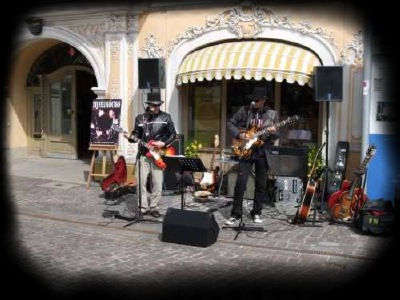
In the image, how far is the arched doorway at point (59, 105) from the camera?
12.9 m

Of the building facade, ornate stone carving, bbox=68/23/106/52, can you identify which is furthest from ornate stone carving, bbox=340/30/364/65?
ornate stone carving, bbox=68/23/106/52

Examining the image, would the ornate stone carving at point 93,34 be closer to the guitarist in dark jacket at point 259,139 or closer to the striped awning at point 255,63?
the striped awning at point 255,63

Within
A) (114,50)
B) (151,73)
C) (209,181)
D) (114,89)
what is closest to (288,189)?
(209,181)

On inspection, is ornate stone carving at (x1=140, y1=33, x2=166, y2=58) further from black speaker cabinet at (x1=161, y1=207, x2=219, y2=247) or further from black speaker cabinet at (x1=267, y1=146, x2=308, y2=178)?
black speaker cabinet at (x1=161, y1=207, x2=219, y2=247)

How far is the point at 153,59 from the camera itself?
30.7 ft

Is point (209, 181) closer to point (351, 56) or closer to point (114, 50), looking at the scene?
point (351, 56)

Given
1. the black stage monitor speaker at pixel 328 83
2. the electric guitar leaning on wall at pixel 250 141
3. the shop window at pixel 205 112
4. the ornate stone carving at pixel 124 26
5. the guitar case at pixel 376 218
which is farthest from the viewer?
the shop window at pixel 205 112

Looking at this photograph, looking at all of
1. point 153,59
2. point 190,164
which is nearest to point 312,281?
point 190,164

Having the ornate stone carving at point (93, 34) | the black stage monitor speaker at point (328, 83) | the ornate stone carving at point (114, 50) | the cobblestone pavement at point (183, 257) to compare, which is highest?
the ornate stone carving at point (93, 34)

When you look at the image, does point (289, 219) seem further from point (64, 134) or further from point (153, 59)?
point (64, 134)

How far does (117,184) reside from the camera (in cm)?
870

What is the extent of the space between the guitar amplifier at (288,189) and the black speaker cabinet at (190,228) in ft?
8.54

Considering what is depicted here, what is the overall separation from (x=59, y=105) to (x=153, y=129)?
699 cm

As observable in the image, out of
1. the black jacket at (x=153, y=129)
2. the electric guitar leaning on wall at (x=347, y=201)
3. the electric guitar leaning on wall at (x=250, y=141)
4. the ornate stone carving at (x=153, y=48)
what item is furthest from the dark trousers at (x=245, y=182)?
the ornate stone carving at (x=153, y=48)
